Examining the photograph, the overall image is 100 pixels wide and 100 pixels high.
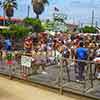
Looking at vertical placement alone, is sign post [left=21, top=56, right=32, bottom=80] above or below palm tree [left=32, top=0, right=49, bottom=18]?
below

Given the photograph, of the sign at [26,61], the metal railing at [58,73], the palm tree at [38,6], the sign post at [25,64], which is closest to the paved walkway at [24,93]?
the metal railing at [58,73]

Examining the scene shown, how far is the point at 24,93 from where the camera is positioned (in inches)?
418

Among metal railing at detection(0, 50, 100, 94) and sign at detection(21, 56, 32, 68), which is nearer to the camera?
metal railing at detection(0, 50, 100, 94)

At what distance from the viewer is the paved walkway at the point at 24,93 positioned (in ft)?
33.1

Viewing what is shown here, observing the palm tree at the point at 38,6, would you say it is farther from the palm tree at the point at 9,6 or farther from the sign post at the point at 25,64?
the sign post at the point at 25,64

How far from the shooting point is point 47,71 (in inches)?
456

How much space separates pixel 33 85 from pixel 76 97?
2.14m

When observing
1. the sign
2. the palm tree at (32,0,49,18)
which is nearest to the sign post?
the sign

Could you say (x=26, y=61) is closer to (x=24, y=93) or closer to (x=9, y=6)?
(x=24, y=93)

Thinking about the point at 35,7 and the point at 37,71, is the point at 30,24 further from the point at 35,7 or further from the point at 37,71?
the point at 37,71

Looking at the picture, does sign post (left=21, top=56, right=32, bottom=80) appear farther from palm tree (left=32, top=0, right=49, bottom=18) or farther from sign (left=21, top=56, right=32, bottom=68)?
palm tree (left=32, top=0, right=49, bottom=18)

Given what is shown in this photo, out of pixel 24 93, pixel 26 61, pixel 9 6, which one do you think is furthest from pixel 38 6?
pixel 24 93

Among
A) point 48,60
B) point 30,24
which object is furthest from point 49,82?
point 30,24

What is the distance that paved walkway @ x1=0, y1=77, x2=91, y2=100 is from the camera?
10.1 metres
